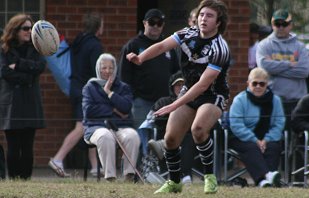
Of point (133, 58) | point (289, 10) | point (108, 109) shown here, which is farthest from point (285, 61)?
point (289, 10)

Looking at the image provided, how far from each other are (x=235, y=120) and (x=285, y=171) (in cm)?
102

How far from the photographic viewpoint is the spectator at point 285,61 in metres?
15.6

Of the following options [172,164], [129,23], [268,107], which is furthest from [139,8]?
[172,164]

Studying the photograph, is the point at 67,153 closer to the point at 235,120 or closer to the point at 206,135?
the point at 235,120

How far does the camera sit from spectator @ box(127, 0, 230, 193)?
11.9 meters

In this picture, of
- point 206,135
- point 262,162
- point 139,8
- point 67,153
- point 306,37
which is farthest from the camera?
point 306,37

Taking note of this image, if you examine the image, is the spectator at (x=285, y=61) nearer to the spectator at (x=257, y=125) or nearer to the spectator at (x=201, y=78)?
the spectator at (x=257, y=125)

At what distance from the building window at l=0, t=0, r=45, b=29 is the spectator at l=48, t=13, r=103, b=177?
106 centimetres

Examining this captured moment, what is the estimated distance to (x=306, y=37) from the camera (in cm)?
2044

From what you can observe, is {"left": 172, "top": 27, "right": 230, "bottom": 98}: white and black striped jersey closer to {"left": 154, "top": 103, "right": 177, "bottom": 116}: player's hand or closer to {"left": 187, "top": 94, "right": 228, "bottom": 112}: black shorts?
{"left": 187, "top": 94, "right": 228, "bottom": 112}: black shorts

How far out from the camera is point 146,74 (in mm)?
15758

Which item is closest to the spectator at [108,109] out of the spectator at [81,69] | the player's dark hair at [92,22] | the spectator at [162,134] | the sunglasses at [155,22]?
the spectator at [162,134]

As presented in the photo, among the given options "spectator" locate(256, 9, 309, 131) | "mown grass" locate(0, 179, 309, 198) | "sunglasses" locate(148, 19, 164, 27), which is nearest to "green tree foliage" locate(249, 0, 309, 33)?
"spectator" locate(256, 9, 309, 131)

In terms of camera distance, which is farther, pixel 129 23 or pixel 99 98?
pixel 129 23
